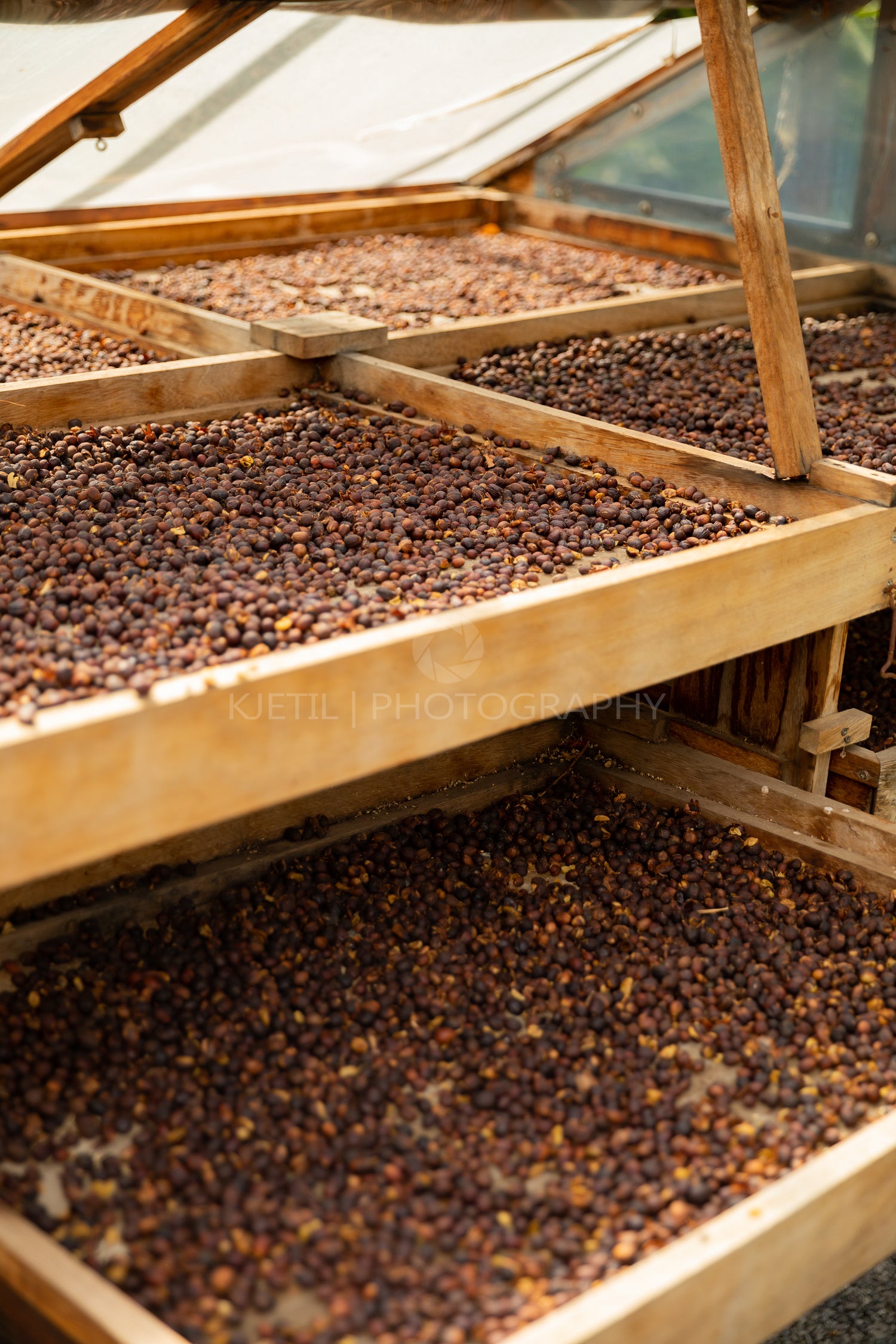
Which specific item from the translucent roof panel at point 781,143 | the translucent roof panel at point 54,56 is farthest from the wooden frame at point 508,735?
the translucent roof panel at point 781,143

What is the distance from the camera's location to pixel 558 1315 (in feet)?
5.42

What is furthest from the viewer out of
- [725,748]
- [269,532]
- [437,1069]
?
[725,748]

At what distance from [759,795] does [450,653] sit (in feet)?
4.30

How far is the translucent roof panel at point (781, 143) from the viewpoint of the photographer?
5160mm

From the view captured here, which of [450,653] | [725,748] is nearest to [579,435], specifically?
[725,748]

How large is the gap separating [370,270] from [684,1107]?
3871 millimetres

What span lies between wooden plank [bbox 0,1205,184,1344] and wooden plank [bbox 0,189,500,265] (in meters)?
4.02

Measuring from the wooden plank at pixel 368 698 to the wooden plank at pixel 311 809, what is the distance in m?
0.66

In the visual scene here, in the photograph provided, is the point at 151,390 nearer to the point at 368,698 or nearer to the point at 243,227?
the point at 368,698

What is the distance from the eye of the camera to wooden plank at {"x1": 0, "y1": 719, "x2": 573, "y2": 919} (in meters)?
2.72

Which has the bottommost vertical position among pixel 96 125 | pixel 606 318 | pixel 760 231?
pixel 606 318

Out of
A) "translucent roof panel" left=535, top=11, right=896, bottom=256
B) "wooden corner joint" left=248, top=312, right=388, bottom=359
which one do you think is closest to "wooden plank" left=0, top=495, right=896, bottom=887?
"wooden corner joint" left=248, top=312, right=388, bottom=359

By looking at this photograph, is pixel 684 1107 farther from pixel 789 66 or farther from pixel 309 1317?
pixel 789 66

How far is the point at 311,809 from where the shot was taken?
3.02m
